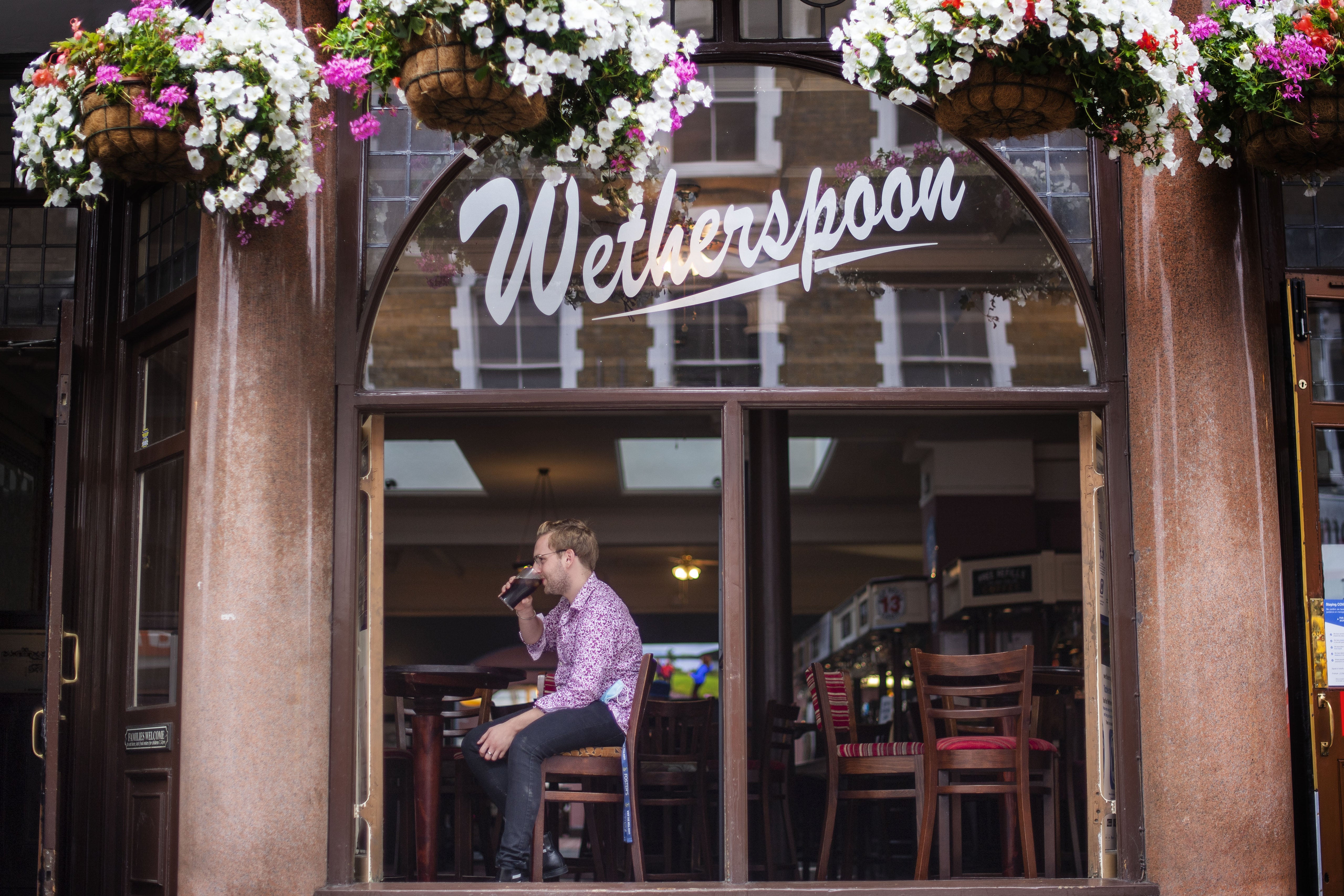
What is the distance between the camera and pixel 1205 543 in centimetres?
424

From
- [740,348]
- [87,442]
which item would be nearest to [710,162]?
[740,348]

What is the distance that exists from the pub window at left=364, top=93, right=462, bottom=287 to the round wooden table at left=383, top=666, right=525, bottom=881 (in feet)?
4.53

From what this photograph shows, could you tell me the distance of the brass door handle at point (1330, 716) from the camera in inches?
169

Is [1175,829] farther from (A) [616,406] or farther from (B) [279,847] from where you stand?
(B) [279,847]

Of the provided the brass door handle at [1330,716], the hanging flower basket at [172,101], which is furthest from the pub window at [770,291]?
the brass door handle at [1330,716]

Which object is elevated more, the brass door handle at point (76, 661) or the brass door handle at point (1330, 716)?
the brass door handle at point (76, 661)

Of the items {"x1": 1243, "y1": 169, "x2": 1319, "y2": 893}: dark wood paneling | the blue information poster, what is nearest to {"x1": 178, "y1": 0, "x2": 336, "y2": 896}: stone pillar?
{"x1": 1243, "y1": 169, "x2": 1319, "y2": 893}: dark wood paneling

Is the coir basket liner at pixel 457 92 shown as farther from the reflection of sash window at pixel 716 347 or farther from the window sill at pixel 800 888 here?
the window sill at pixel 800 888

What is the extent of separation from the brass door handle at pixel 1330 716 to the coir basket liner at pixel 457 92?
3033 millimetres

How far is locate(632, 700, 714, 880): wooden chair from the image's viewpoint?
564cm

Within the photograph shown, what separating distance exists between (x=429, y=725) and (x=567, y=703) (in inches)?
20.7

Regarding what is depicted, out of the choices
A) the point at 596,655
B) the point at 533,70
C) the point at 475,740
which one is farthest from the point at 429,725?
the point at 533,70

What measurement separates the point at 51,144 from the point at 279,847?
2.20 metres

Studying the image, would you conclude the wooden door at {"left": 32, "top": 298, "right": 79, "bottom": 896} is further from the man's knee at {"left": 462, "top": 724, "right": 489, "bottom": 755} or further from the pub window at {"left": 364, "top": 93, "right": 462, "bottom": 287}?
the man's knee at {"left": 462, "top": 724, "right": 489, "bottom": 755}
